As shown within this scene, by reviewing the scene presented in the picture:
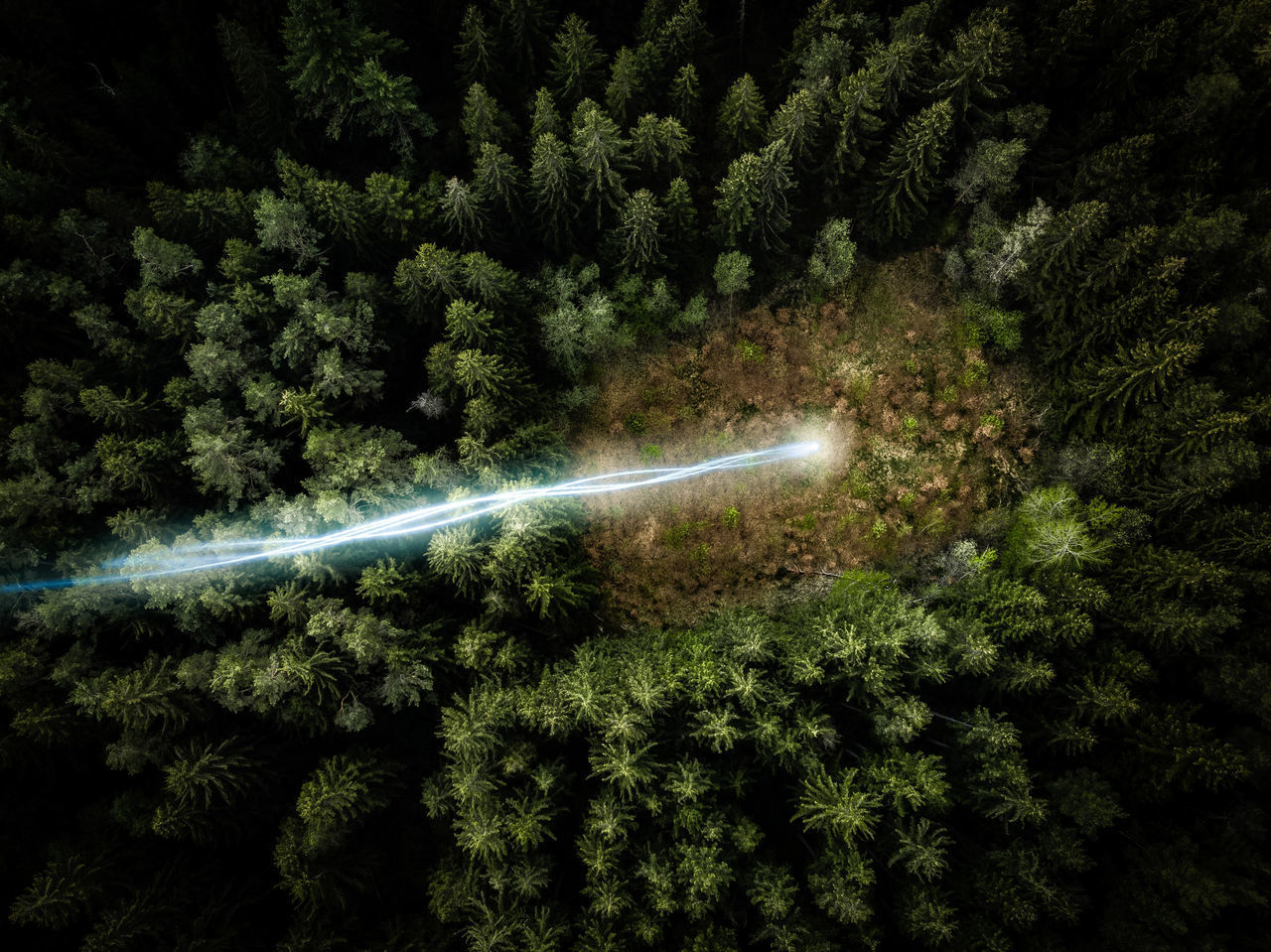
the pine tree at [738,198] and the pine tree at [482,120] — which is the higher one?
the pine tree at [482,120]

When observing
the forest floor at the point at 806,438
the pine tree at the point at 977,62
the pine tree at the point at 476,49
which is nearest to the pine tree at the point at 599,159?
the pine tree at the point at 476,49

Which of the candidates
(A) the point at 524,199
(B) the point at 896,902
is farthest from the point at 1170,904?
(A) the point at 524,199

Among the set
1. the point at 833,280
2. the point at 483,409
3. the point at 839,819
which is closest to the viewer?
the point at 839,819

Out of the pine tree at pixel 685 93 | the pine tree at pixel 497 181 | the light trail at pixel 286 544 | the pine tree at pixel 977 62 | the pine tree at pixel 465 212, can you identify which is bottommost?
the light trail at pixel 286 544

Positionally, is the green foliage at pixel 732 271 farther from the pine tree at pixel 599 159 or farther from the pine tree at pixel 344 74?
the pine tree at pixel 344 74

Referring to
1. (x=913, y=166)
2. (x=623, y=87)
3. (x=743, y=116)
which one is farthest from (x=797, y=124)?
(x=623, y=87)

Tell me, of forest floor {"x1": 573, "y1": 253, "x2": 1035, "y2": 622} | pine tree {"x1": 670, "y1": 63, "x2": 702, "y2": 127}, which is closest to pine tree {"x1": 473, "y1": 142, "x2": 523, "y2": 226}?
pine tree {"x1": 670, "y1": 63, "x2": 702, "y2": 127}

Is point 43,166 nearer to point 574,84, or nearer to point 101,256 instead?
point 101,256
